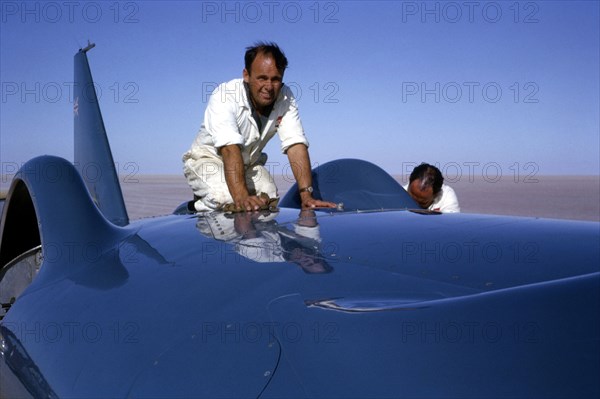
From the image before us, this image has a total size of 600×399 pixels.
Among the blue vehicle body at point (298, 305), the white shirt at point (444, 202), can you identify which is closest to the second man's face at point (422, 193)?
the white shirt at point (444, 202)

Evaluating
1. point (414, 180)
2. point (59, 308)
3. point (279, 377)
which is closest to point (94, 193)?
point (414, 180)

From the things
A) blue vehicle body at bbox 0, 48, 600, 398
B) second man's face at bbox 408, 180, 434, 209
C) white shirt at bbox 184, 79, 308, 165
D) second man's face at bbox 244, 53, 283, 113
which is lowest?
second man's face at bbox 408, 180, 434, 209

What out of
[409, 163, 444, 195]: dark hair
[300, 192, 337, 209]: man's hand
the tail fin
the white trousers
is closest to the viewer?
[300, 192, 337, 209]: man's hand

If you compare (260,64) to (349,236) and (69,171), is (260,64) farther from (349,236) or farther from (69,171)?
(349,236)

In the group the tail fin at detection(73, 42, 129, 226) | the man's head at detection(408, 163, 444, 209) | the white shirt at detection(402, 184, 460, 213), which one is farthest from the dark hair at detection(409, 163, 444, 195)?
the tail fin at detection(73, 42, 129, 226)

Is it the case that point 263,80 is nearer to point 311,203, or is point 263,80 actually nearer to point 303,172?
point 303,172

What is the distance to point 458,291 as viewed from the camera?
1623 mm

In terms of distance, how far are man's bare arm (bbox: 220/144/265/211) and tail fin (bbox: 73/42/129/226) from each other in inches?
55.6

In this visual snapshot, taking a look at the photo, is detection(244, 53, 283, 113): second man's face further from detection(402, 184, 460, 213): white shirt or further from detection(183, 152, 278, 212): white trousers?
detection(402, 184, 460, 213): white shirt

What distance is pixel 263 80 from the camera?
3793mm

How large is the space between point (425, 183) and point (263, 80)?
7.90 feet

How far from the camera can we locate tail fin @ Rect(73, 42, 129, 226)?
495 centimetres

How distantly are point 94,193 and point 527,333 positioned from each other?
457 centimetres

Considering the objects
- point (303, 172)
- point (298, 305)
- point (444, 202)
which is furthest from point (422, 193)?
point (298, 305)
